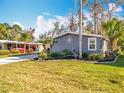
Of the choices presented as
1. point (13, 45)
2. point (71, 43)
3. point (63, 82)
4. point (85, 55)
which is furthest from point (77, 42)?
point (13, 45)

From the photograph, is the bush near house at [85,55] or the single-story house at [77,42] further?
the single-story house at [77,42]

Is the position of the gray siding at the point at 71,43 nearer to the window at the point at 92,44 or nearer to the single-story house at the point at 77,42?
the single-story house at the point at 77,42

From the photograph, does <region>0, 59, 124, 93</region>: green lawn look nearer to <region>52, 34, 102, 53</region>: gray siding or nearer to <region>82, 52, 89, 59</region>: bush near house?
<region>82, 52, 89, 59</region>: bush near house

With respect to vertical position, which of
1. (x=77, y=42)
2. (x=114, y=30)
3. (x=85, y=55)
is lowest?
(x=85, y=55)

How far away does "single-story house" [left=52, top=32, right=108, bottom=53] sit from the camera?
26.9m

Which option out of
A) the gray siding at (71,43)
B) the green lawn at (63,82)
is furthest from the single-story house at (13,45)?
the green lawn at (63,82)

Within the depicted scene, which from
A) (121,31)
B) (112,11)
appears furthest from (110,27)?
(112,11)

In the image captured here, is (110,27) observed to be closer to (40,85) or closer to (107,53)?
(107,53)

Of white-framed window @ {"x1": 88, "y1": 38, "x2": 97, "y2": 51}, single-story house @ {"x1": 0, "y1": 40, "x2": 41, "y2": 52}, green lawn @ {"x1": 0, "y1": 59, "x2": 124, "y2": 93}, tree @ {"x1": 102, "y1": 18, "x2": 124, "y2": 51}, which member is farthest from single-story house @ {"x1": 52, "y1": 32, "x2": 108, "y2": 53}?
single-story house @ {"x1": 0, "y1": 40, "x2": 41, "y2": 52}

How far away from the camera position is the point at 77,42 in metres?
27.5

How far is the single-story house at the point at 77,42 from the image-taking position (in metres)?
26.9

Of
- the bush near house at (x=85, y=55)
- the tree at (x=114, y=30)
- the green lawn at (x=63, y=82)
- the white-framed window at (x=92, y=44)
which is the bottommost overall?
the green lawn at (x=63, y=82)

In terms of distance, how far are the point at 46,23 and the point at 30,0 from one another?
38.5m

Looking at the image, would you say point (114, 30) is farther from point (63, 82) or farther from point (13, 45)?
point (13, 45)
